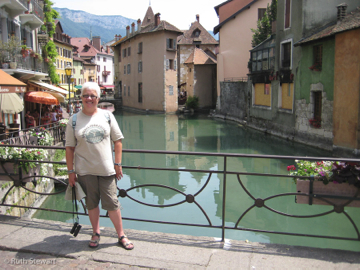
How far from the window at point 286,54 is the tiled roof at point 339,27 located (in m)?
2.24

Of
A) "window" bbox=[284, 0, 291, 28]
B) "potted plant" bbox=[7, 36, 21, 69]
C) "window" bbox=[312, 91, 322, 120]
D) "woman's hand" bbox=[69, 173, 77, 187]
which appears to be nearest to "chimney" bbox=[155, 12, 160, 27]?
"window" bbox=[284, 0, 291, 28]

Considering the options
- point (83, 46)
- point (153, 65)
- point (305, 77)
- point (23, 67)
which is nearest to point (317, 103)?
point (305, 77)

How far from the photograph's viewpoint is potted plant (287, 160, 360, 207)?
10.5ft

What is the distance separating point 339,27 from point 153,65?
26.7 metres

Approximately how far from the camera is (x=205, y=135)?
23.4 meters

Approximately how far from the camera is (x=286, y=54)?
65.1 feet

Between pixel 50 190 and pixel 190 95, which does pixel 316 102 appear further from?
pixel 190 95

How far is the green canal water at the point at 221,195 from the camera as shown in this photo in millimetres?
7773

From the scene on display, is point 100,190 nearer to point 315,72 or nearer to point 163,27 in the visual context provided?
point 315,72

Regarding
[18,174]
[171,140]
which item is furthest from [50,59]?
[18,174]

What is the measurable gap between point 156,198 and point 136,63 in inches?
1330

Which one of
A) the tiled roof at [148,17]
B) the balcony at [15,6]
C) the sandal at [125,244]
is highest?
the tiled roof at [148,17]

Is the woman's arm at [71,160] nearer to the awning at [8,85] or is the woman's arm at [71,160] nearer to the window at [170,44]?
the awning at [8,85]

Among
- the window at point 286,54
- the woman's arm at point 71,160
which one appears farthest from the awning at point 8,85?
the window at point 286,54
